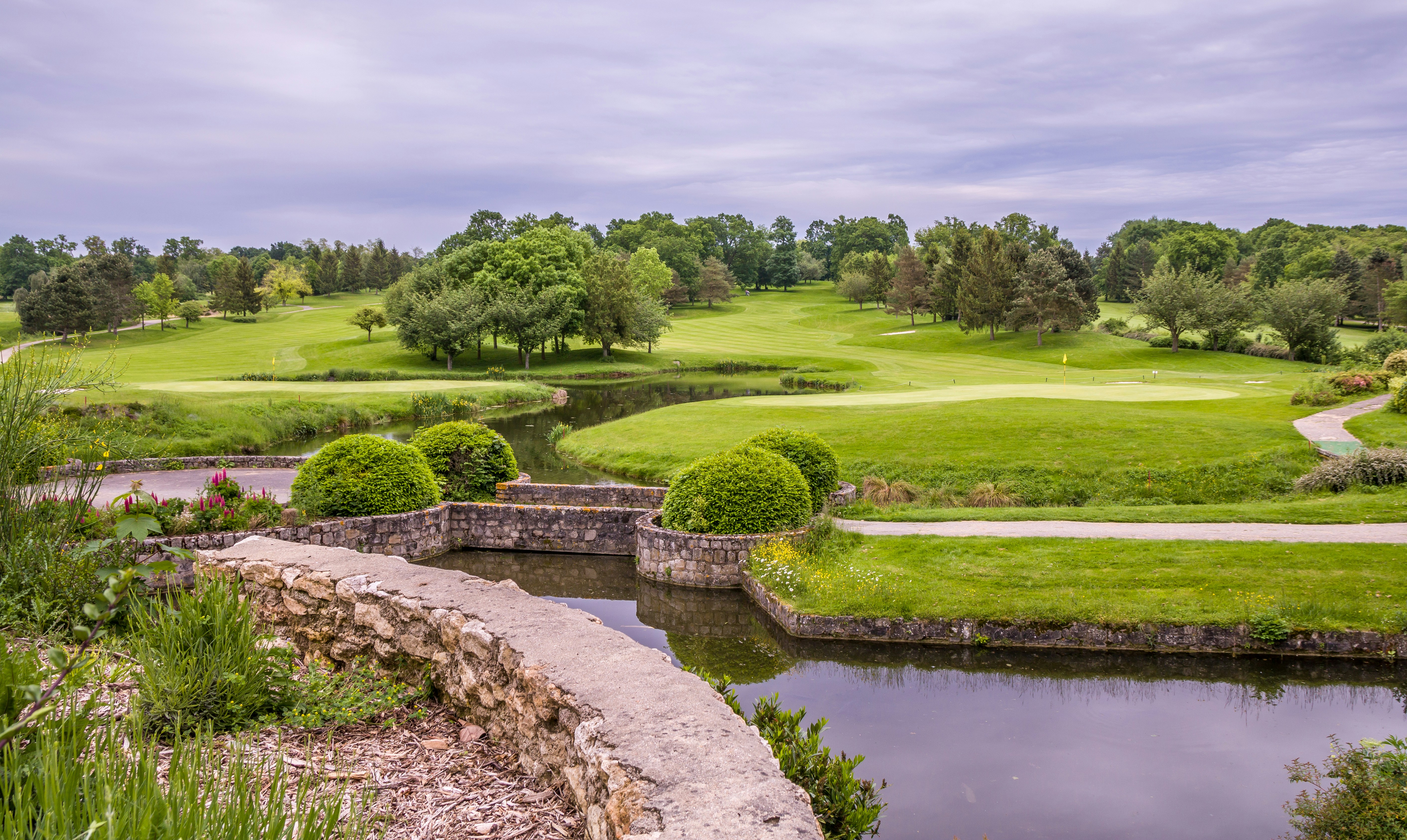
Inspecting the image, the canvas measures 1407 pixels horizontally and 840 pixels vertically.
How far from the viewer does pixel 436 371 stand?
5219cm

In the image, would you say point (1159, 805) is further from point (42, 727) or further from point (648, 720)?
point (42, 727)

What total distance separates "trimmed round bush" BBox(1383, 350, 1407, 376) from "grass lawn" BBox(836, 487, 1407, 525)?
43.4 ft

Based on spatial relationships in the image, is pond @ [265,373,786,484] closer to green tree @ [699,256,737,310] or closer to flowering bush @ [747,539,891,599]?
flowering bush @ [747,539,891,599]

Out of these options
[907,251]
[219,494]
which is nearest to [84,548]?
[219,494]

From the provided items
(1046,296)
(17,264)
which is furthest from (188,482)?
(17,264)

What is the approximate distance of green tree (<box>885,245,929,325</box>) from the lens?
75.1 metres

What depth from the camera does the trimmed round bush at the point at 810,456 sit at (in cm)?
1570

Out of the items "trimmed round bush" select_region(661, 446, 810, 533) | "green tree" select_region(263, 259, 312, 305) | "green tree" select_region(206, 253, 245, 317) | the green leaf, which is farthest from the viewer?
"green tree" select_region(263, 259, 312, 305)

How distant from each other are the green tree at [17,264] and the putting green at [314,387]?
90.8 metres

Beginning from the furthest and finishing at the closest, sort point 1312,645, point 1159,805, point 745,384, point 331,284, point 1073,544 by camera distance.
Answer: point 331,284
point 745,384
point 1073,544
point 1312,645
point 1159,805

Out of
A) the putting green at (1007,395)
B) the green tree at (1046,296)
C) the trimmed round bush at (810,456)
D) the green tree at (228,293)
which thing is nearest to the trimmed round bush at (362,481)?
the trimmed round bush at (810,456)

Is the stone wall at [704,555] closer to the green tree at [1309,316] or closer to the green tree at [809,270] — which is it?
the green tree at [1309,316]

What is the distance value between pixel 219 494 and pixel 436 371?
131ft

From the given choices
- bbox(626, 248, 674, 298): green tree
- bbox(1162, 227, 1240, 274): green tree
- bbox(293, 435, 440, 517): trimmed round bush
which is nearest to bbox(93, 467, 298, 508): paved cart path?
bbox(293, 435, 440, 517): trimmed round bush
